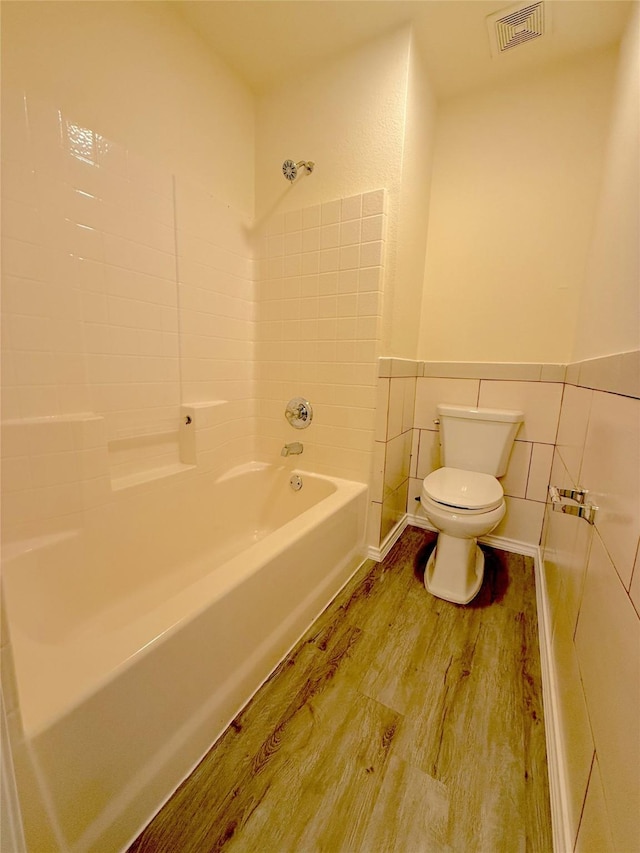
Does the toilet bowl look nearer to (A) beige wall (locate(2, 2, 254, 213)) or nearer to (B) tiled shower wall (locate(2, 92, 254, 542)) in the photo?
(B) tiled shower wall (locate(2, 92, 254, 542))

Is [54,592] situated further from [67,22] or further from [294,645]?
[67,22]

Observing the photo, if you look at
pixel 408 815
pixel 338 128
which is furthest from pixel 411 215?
pixel 408 815

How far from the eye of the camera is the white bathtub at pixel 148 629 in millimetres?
604

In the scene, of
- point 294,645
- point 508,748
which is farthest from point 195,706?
point 508,748

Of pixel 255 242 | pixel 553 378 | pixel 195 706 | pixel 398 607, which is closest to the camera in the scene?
pixel 195 706

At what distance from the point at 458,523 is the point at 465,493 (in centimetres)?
15

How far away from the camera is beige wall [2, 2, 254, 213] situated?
39.8 inches

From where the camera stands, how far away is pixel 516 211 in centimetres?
163

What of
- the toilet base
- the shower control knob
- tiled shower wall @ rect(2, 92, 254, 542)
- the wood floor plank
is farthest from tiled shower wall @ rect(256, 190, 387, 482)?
the wood floor plank

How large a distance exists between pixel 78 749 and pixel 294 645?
709 mm

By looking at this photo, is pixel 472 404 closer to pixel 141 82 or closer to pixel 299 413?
pixel 299 413

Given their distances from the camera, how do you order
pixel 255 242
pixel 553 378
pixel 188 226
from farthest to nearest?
pixel 255 242, pixel 553 378, pixel 188 226

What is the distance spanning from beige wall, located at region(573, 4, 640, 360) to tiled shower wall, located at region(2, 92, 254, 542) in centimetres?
157

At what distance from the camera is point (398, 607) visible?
1390mm
